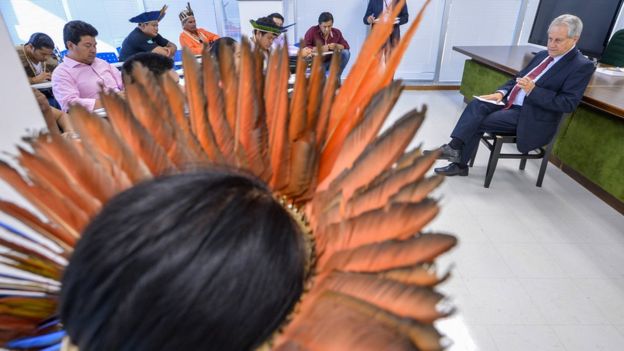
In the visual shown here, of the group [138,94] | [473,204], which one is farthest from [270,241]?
[473,204]

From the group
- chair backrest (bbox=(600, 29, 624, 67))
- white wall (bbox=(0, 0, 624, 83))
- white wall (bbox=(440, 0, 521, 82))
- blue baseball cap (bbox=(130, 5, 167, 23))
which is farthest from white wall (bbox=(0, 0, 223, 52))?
chair backrest (bbox=(600, 29, 624, 67))

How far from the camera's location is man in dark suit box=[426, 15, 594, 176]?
2.24m

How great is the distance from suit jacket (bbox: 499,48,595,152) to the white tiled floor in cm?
45

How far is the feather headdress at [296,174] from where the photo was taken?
27 centimetres

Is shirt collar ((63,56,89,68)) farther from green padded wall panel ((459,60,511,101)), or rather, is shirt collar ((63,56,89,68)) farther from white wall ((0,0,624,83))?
green padded wall panel ((459,60,511,101))

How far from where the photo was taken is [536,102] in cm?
233

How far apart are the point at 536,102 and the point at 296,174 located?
2.53 meters

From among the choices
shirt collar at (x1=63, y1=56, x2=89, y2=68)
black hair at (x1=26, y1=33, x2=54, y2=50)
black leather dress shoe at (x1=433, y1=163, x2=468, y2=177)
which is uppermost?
black hair at (x1=26, y1=33, x2=54, y2=50)

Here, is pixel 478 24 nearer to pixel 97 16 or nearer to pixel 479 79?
pixel 479 79

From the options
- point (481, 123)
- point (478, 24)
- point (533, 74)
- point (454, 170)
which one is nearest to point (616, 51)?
point (533, 74)

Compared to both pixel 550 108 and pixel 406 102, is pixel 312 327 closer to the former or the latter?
pixel 550 108

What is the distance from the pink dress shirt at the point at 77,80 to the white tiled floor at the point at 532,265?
2137 millimetres

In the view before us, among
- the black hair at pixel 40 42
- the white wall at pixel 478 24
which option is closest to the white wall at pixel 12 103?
the black hair at pixel 40 42

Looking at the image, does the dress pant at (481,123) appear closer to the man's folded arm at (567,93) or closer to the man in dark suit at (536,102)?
the man in dark suit at (536,102)
